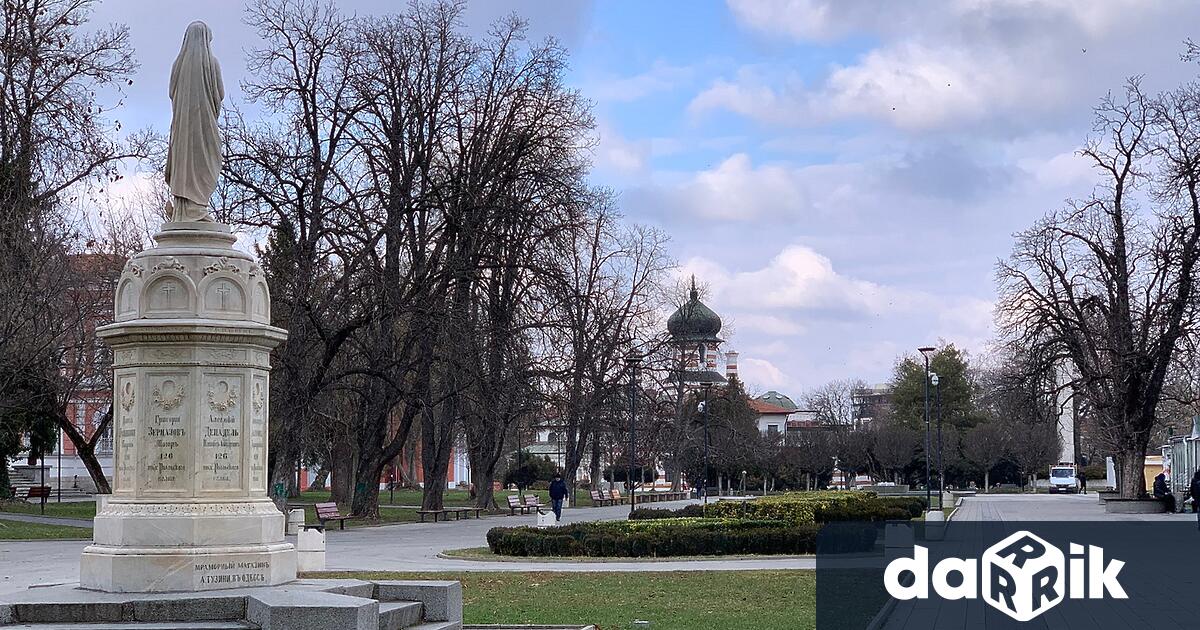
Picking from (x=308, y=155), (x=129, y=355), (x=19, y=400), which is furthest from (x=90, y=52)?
(x=129, y=355)

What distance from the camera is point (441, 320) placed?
3666 centimetres

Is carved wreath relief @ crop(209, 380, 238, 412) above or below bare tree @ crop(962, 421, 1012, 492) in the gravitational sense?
above

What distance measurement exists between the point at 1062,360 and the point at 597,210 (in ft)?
58.1

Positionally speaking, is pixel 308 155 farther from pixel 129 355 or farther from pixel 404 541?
pixel 129 355

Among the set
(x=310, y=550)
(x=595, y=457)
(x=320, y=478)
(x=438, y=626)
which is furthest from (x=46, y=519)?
(x=320, y=478)

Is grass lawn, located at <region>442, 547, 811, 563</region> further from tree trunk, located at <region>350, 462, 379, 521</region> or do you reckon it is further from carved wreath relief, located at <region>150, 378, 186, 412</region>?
tree trunk, located at <region>350, 462, 379, 521</region>

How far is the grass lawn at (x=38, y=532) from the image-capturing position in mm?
33188

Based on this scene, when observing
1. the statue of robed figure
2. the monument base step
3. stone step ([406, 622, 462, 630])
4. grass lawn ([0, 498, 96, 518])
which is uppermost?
the statue of robed figure

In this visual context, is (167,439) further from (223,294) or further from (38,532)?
(38,532)

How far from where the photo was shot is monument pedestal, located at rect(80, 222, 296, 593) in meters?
12.6

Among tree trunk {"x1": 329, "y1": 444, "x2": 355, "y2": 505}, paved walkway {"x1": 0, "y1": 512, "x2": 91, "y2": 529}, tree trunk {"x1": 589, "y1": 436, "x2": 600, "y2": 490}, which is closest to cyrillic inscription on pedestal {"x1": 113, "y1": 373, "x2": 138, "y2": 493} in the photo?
paved walkway {"x1": 0, "y1": 512, "x2": 91, "y2": 529}

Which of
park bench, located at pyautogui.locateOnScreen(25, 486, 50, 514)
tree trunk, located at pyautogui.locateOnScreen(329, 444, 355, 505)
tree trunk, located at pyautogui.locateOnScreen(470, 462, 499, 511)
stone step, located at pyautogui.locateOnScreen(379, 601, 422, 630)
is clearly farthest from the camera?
tree trunk, located at pyautogui.locateOnScreen(329, 444, 355, 505)

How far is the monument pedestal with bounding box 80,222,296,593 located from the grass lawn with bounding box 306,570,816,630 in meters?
2.97

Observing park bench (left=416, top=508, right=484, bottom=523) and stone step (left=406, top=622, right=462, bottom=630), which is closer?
stone step (left=406, top=622, right=462, bottom=630)
